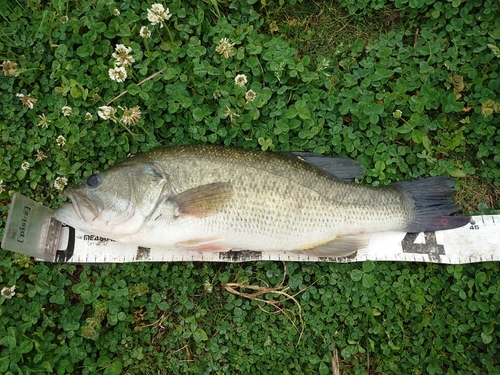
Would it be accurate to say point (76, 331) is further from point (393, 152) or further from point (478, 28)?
point (478, 28)

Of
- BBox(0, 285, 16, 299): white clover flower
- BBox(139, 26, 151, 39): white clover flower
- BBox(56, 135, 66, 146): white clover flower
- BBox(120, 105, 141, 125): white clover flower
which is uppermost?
BBox(139, 26, 151, 39): white clover flower

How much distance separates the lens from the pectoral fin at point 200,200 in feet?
10.8

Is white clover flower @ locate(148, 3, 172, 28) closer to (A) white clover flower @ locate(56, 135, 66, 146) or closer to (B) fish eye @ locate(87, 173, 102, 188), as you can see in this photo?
(A) white clover flower @ locate(56, 135, 66, 146)

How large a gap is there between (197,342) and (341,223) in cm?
165

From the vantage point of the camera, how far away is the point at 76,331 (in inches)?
144

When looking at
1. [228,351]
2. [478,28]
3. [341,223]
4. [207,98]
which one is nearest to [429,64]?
[478,28]

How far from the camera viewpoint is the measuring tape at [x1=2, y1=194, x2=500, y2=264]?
372 centimetres

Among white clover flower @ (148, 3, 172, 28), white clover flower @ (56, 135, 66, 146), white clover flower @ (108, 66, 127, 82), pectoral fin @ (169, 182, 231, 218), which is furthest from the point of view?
white clover flower @ (56, 135, 66, 146)

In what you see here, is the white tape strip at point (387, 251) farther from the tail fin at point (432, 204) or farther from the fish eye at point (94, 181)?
the fish eye at point (94, 181)

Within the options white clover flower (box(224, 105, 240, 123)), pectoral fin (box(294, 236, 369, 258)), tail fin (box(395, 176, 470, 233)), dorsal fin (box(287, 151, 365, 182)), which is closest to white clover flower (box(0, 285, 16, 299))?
white clover flower (box(224, 105, 240, 123))

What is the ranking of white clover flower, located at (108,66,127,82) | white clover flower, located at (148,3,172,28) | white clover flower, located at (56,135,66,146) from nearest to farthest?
white clover flower, located at (148,3,172,28), white clover flower, located at (108,66,127,82), white clover flower, located at (56,135,66,146)

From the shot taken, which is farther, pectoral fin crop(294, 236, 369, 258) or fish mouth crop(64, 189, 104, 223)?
pectoral fin crop(294, 236, 369, 258)

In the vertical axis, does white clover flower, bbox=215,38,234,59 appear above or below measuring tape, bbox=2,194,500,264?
above

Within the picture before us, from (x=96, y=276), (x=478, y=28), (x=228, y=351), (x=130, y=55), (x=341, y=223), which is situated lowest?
(x=228, y=351)
